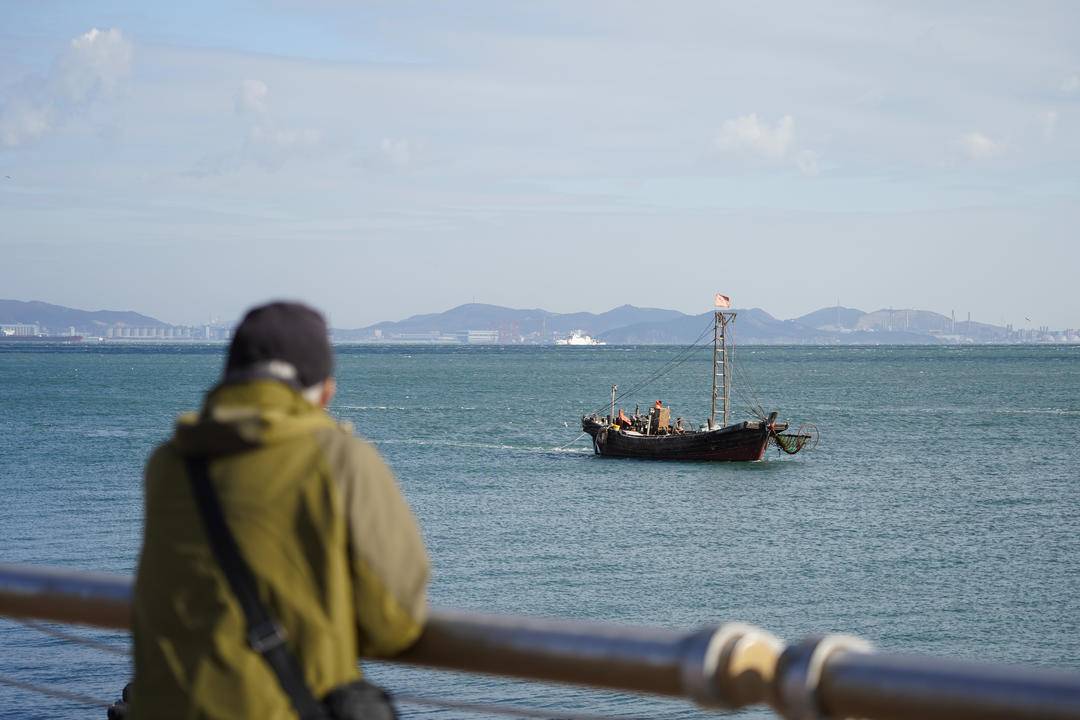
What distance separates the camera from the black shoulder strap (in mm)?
2227

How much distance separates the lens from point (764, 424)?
63344mm

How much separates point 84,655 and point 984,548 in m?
24.0

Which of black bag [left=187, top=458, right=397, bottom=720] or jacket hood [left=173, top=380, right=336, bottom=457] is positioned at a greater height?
jacket hood [left=173, top=380, right=336, bottom=457]

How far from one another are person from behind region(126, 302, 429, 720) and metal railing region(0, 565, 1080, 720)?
195 mm

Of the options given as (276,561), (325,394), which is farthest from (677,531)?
(276,561)

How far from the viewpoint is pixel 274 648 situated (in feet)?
7.32

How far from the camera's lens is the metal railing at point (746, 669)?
1974mm

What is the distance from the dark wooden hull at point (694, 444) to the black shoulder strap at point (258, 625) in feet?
201

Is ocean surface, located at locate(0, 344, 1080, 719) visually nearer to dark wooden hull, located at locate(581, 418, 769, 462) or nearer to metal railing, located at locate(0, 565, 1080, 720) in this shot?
dark wooden hull, located at locate(581, 418, 769, 462)

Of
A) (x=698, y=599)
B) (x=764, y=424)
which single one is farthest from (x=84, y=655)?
(x=764, y=424)

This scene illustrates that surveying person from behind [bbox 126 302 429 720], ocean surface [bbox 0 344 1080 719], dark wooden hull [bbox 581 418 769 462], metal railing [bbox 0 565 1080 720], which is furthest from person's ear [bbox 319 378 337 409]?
dark wooden hull [bbox 581 418 769 462]

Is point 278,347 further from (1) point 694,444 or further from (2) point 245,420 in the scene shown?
(1) point 694,444

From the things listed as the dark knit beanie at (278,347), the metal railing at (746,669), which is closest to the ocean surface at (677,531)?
the metal railing at (746,669)

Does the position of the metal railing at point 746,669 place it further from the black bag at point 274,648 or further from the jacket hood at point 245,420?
the jacket hood at point 245,420
